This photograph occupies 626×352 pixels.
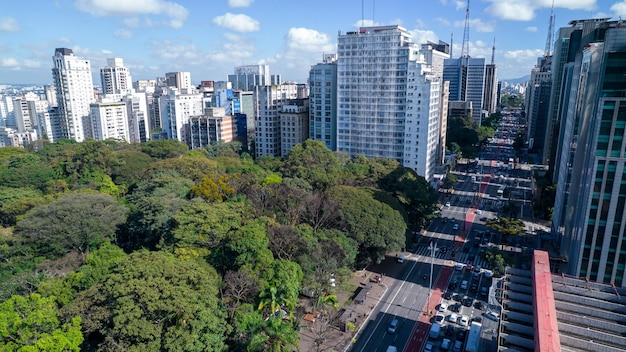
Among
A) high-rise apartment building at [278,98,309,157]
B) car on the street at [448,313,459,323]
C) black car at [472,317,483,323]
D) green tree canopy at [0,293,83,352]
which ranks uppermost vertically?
high-rise apartment building at [278,98,309,157]

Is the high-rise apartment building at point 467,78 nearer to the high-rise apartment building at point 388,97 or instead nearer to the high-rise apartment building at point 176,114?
the high-rise apartment building at point 388,97

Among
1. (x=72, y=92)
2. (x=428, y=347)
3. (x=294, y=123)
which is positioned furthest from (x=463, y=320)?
(x=72, y=92)

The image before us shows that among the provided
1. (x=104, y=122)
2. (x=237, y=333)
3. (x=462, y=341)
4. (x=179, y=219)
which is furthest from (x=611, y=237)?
(x=104, y=122)

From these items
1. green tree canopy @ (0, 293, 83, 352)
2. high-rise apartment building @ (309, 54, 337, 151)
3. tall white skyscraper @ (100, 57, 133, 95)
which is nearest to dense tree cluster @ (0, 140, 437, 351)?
green tree canopy @ (0, 293, 83, 352)

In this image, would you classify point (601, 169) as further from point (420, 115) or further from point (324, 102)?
point (324, 102)

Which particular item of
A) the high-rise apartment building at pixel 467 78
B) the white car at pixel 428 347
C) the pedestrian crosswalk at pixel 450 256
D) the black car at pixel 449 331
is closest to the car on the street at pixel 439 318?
the black car at pixel 449 331

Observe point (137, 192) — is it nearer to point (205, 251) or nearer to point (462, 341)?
point (205, 251)

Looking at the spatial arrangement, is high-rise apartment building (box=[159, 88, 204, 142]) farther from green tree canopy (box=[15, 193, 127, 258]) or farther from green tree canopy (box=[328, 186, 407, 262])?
green tree canopy (box=[328, 186, 407, 262])

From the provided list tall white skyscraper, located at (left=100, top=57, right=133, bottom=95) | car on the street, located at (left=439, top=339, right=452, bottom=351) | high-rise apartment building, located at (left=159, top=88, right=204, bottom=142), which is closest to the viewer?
car on the street, located at (left=439, top=339, right=452, bottom=351)
